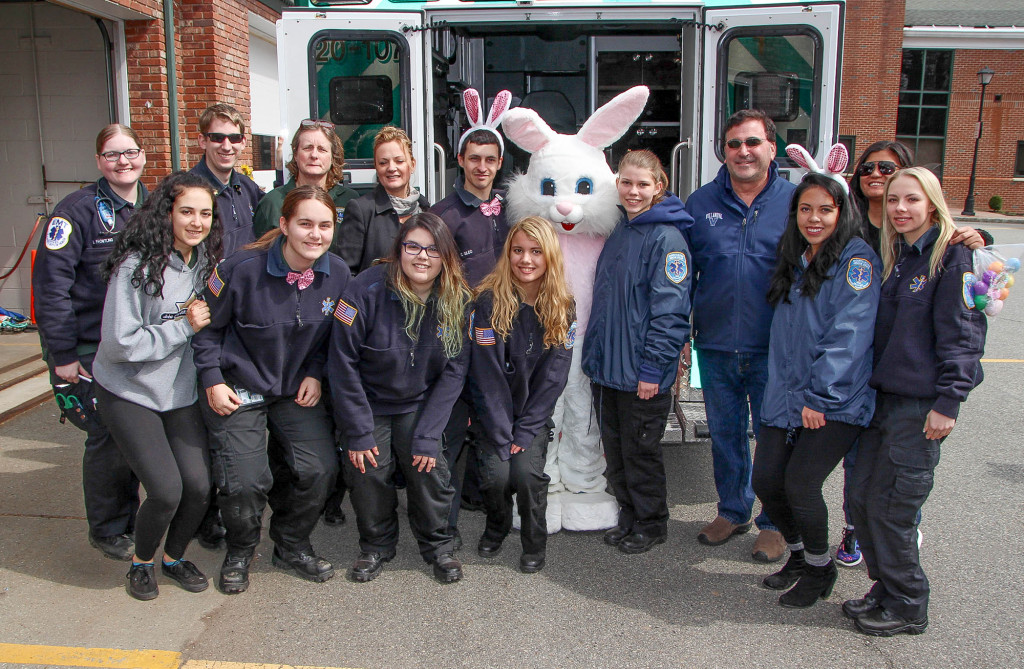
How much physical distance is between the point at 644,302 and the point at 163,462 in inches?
79.0

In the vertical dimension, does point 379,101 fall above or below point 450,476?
above

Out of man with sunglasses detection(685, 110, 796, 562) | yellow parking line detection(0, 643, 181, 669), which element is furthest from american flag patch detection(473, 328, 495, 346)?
yellow parking line detection(0, 643, 181, 669)

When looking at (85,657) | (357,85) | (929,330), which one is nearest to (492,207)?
(357,85)

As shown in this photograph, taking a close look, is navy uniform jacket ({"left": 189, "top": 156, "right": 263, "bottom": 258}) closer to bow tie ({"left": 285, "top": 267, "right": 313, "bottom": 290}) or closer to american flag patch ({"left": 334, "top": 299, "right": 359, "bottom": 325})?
bow tie ({"left": 285, "top": 267, "right": 313, "bottom": 290})

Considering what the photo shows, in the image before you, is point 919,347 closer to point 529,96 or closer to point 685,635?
point 685,635

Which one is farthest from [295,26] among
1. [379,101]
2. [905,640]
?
[905,640]

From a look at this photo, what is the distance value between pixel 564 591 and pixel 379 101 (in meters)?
2.88

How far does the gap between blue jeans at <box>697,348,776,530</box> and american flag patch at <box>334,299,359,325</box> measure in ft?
5.02

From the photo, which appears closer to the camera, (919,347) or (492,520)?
(919,347)

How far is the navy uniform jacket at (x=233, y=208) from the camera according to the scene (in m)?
3.67

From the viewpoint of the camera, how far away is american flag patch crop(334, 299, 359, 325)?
10.5 ft

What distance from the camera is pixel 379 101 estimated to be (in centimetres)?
462

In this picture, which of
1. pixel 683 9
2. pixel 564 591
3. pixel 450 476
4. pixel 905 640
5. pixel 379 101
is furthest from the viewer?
pixel 379 101

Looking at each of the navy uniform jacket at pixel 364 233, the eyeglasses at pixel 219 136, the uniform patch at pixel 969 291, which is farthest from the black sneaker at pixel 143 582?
the uniform patch at pixel 969 291
